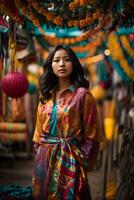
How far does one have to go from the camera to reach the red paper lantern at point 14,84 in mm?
4957

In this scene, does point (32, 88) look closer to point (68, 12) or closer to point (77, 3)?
point (68, 12)

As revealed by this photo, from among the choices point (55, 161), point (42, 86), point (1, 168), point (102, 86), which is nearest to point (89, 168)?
point (55, 161)

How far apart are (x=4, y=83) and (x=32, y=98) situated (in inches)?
187

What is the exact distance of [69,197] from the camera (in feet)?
12.8

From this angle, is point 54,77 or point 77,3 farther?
point 54,77

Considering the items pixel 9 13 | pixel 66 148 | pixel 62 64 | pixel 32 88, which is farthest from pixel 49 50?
pixel 66 148

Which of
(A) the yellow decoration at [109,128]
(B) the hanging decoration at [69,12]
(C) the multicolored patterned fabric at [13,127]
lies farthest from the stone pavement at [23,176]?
(B) the hanging decoration at [69,12]

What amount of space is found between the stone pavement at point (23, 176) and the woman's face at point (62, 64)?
2.18 metres

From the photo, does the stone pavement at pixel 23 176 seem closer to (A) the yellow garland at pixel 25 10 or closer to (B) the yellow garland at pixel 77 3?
(A) the yellow garland at pixel 25 10

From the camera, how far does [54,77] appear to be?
14.2ft

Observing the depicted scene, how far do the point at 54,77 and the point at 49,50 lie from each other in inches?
134

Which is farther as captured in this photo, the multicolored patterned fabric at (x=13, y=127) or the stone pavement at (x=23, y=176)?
the multicolored patterned fabric at (x=13, y=127)

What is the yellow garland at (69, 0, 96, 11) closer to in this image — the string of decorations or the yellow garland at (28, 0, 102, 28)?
the string of decorations

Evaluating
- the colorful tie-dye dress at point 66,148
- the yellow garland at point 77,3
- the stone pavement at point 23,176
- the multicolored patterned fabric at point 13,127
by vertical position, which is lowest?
the stone pavement at point 23,176
